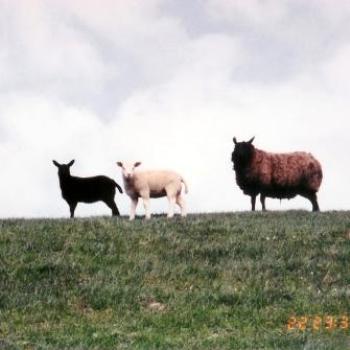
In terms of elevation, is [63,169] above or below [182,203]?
above

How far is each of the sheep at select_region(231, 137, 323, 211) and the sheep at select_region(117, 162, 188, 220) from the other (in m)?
6.04

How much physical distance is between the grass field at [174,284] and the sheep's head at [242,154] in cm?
856

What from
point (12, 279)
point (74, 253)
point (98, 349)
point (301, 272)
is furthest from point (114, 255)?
point (98, 349)

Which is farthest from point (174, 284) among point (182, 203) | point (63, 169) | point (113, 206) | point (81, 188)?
point (113, 206)

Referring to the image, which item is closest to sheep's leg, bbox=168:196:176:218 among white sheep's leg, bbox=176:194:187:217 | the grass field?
white sheep's leg, bbox=176:194:187:217

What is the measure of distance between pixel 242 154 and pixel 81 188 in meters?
6.46

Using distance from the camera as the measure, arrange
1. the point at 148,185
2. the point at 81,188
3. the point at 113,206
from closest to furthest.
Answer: the point at 148,185 < the point at 81,188 < the point at 113,206

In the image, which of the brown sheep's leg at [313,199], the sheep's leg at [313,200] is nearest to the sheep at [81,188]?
the brown sheep's leg at [313,199]

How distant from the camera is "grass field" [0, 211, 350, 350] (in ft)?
41.7

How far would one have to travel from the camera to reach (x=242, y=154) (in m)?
31.6

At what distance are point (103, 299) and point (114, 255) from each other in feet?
10.5

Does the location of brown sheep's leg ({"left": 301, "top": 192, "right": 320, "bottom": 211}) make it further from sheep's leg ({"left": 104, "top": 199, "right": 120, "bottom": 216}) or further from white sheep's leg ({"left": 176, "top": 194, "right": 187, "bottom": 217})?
white sheep's leg ({"left": 176, "top": 194, "right": 187, "bottom": 217})

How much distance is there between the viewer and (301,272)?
1770 centimetres
